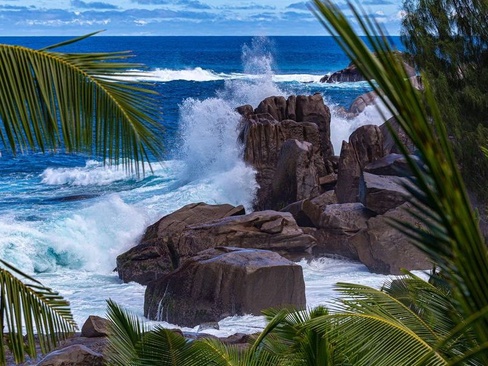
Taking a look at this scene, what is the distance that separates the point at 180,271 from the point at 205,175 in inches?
584

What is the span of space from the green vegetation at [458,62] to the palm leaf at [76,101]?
641 inches

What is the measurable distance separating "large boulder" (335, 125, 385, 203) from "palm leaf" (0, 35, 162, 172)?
18648 millimetres

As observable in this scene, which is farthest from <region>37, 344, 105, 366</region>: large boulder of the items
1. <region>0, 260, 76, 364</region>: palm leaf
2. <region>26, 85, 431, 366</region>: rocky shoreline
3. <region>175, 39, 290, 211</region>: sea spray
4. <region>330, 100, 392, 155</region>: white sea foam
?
<region>330, 100, 392, 155</region>: white sea foam

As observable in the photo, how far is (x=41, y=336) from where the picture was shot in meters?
4.34

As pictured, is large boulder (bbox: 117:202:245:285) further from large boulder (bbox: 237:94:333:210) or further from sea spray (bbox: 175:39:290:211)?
sea spray (bbox: 175:39:290:211)

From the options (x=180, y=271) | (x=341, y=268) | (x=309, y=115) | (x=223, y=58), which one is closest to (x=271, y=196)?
(x=309, y=115)

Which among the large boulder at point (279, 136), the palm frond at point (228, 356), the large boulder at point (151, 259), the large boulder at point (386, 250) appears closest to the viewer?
the palm frond at point (228, 356)

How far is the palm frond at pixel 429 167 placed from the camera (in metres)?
1.25

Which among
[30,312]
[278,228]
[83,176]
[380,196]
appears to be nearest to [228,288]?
[278,228]

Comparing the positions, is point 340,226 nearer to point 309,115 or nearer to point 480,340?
point 309,115

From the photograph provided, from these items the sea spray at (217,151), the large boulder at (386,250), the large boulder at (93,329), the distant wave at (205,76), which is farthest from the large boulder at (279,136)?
the distant wave at (205,76)

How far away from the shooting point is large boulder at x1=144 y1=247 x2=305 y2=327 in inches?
555

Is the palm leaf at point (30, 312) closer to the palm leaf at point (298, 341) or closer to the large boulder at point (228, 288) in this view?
the palm leaf at point (298, 341)

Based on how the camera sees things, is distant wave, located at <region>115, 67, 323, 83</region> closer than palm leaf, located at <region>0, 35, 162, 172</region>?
No
